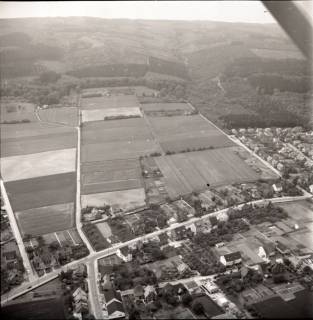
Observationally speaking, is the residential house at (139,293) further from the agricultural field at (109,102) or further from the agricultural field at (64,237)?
the agricultural field at (109,102)

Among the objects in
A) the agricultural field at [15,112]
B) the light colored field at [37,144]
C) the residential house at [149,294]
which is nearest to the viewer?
the residential house at [149,294]

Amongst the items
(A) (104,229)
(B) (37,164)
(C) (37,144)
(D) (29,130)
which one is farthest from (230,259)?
(D) (29,130)

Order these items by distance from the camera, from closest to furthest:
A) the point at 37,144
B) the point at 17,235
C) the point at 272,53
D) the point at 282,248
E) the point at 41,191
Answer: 1. the point at 17,235
2. the point at 282,248
3. the point at 41,191
4. the point at 37,144
5. the point at 272,53

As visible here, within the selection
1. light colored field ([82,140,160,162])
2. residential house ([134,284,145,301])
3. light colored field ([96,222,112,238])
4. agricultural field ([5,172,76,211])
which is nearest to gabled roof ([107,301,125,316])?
residential house ([134,284,145,301])

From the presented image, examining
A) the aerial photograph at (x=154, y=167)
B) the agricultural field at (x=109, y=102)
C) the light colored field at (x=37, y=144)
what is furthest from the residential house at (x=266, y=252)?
the agricultural field at (x=109, y=102)

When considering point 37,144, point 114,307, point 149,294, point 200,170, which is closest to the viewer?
point 114,307

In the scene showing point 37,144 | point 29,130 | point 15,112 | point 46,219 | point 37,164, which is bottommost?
point 46,219

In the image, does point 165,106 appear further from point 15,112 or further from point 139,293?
point 139,293

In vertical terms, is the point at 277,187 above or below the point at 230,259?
below
